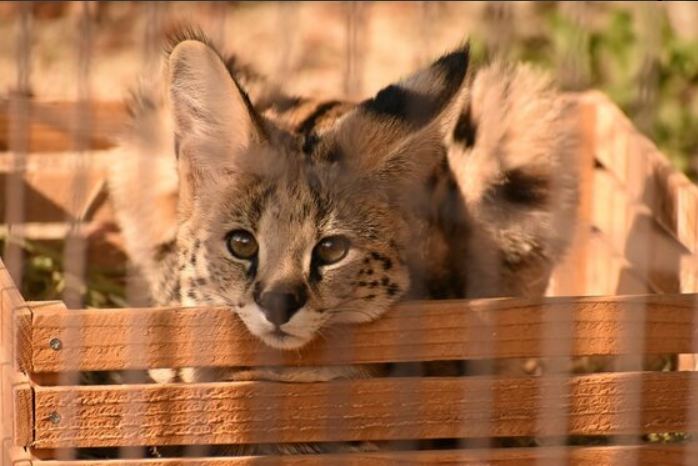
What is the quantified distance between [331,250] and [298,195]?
0.10 metres

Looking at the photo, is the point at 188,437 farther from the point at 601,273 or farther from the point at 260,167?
the point at 601,273

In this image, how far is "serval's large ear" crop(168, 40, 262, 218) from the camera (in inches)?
75.5

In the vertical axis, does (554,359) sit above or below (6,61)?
below

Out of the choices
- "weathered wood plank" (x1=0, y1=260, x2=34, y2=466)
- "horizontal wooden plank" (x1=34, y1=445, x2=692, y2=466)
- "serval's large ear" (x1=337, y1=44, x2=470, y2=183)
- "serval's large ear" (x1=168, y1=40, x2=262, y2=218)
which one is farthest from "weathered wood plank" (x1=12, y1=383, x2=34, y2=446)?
"serval's large ear" (x1=337, y1=44, x2=470, y2=183)

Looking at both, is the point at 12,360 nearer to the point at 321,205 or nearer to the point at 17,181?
the point at 321,205

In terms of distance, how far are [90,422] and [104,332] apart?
0.13m

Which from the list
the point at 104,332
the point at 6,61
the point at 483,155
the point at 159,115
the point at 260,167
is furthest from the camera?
the point at 6,61

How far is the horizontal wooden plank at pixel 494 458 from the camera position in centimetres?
184

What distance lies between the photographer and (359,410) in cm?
184

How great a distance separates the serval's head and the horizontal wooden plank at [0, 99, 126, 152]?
68 centimetres

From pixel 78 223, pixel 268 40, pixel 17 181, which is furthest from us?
pixel 268 40

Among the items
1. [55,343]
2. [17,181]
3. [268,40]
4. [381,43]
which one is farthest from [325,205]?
[381,43]

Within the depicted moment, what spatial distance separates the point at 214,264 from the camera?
6.45ft

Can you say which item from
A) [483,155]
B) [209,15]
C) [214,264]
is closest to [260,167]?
[214,264]
